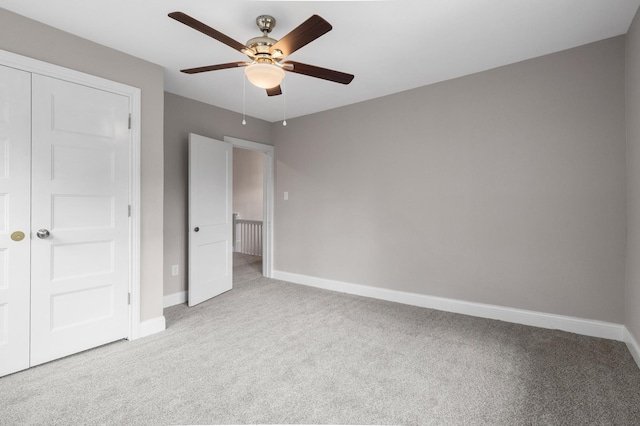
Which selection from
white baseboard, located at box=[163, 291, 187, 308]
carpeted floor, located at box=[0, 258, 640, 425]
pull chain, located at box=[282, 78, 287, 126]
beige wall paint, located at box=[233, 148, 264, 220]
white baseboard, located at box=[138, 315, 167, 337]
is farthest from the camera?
beige wall paint, located at box=[233, 148, 264, 220]

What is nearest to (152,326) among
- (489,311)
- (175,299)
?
(175,299)

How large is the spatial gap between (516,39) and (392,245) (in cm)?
230

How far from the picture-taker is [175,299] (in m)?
3.63

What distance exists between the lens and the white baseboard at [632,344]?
7.12 ft

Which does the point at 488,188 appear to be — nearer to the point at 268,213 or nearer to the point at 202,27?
the point at 202,27

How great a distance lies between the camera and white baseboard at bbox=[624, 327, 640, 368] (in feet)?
7.12

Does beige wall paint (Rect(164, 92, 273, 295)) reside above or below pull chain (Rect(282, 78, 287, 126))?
below

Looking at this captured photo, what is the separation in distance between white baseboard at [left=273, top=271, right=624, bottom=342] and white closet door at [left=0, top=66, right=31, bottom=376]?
3074mm

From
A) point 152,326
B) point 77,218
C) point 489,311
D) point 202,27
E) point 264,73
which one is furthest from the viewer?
point 489,311

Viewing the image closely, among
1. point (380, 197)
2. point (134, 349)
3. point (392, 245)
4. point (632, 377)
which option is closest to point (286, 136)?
point (380, 197)

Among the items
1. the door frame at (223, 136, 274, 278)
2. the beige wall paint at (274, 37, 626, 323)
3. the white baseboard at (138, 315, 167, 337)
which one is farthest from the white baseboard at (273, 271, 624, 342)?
the white baseboard at (138, 315, 167, 337)

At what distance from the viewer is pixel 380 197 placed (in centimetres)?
385

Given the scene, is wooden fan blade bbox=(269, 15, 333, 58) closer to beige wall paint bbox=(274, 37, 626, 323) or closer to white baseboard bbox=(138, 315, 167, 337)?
beige wall paint bbox=(274, 37, 626, 323)

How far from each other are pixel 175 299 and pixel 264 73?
287cm
